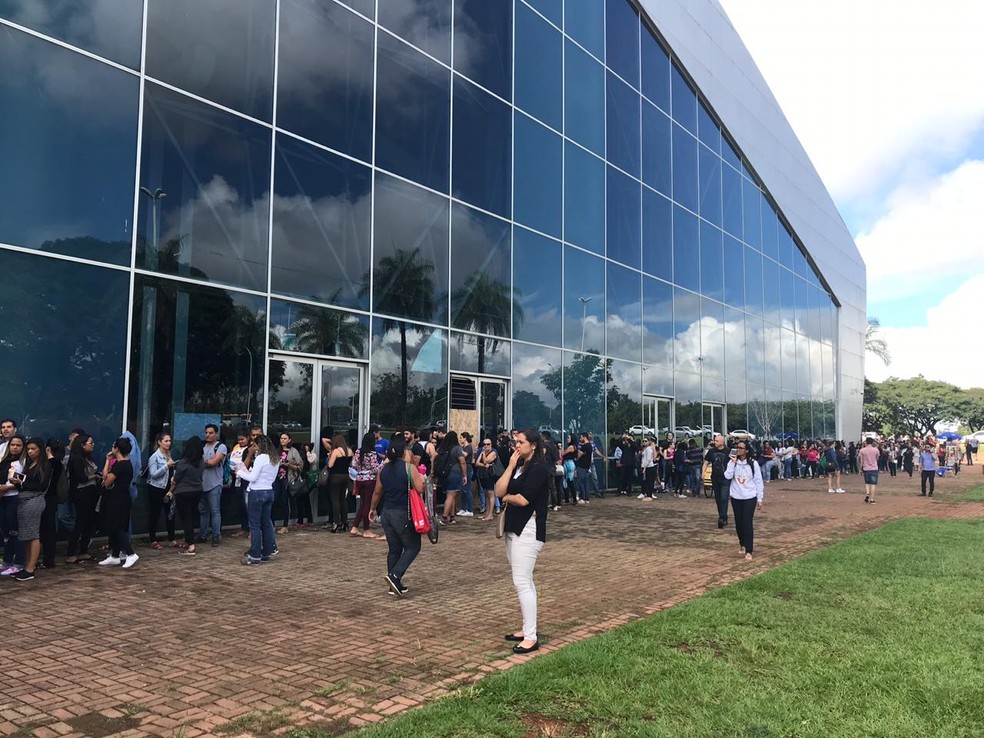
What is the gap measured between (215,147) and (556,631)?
1012 cm

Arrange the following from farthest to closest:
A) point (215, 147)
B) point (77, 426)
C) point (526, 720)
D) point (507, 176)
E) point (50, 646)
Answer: point (507, 176), point (215, 147), point (77, 426), point (50, 646), point (526, 720)

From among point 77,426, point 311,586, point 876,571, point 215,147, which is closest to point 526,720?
point 311,586

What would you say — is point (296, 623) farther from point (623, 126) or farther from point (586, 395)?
point (623, 126)

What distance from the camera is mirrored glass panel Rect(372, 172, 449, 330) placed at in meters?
15.8

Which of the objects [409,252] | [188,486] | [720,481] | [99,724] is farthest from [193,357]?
[720,481]

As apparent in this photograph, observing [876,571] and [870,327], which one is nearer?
[876,571]

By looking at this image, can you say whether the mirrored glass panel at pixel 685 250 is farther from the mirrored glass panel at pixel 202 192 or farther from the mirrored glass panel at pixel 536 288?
the mirrored glass panel at pixel 202 192

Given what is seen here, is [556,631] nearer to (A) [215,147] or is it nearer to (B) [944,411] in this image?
(A) [215,147]

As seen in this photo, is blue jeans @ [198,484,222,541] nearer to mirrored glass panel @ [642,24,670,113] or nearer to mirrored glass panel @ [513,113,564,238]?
mirrored glass panel @ [513,113,564,238]

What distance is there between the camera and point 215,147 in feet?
42.5

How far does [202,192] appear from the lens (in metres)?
12.7

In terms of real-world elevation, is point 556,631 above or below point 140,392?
below

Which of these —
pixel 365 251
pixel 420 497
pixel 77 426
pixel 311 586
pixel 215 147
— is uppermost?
pixel 215 147

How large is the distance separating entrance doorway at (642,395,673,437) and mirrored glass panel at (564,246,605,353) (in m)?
3.36
